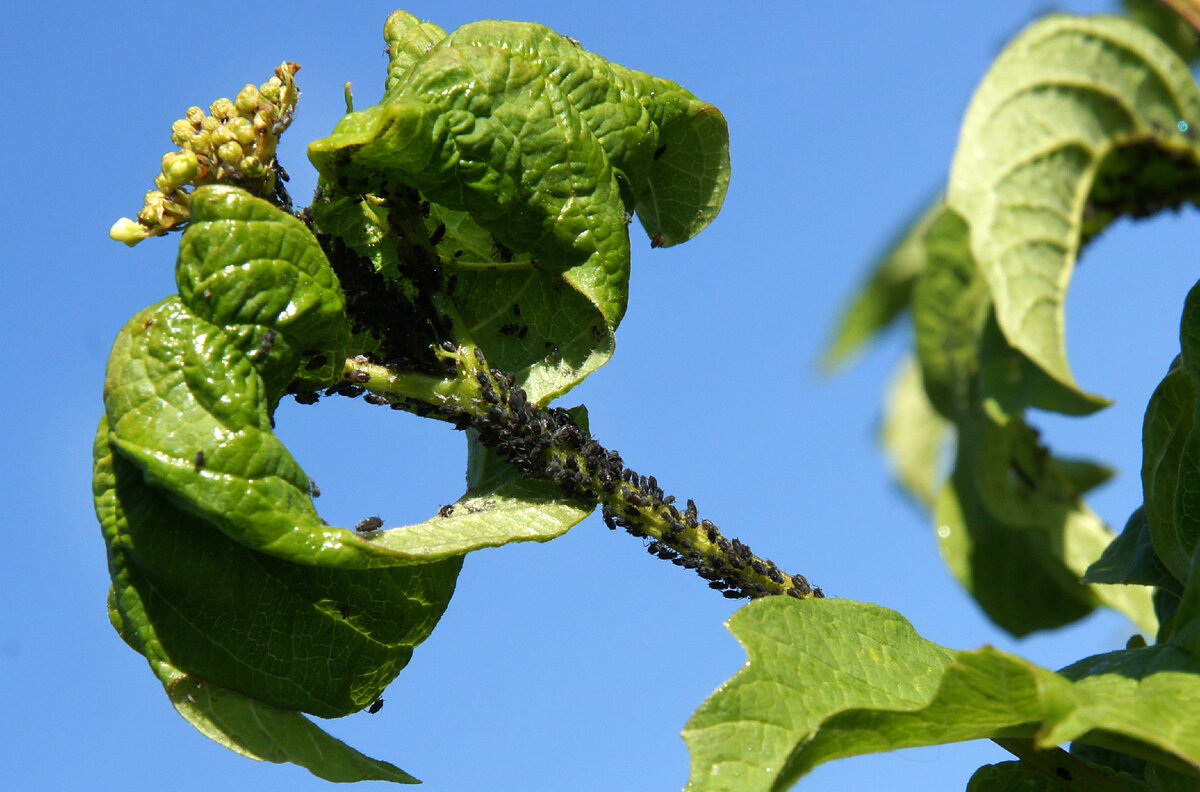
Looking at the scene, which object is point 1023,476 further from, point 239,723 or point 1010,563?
point 239,723

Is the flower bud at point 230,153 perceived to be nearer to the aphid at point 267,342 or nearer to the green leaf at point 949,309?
the aphid at point 267,342

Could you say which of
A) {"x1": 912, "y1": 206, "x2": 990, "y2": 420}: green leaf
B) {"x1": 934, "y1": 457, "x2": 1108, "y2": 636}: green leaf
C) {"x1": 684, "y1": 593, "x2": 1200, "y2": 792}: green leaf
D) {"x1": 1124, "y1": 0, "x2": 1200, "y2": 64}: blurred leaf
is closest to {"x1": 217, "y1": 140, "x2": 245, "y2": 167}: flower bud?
{"x1": 684, "y1": 593, "x2": 1200, "y2": 792}: green leaf

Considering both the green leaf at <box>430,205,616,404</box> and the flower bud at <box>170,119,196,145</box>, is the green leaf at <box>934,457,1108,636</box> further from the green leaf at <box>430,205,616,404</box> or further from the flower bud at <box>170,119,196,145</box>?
the flower bud at <box>170,119,196,145</box>

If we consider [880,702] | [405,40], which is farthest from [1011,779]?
[405,40]

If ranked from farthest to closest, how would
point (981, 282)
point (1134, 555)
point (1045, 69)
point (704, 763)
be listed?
point (981, 282) < point (1134, 555) < point (1045, 69) < point (704, 763)

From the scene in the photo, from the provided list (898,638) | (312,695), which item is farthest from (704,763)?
(312,695)

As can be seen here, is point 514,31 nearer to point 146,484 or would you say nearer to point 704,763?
point 146,484

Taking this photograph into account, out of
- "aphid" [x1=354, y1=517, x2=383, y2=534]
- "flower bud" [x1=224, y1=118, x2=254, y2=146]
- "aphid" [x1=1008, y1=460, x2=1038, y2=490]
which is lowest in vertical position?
"aphid" [x1=354, y1=517, x2=383, y2=534]
